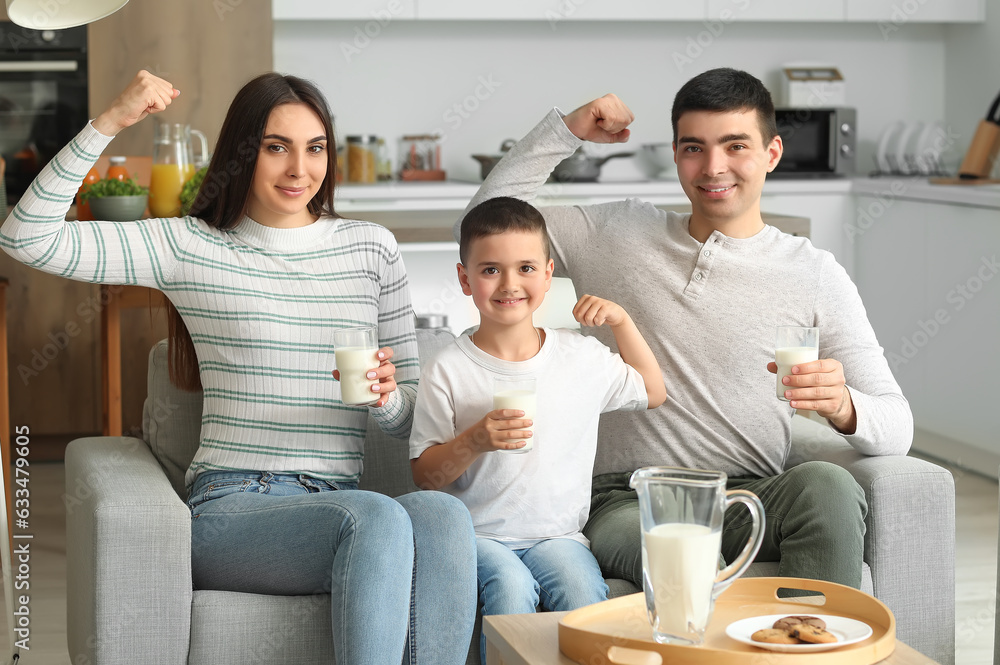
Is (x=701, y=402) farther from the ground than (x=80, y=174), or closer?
closer

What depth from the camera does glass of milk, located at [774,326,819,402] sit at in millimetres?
1829

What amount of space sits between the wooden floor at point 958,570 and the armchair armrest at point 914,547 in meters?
0.68

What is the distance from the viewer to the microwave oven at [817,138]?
5.22m

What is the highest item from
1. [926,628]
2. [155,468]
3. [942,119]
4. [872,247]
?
[942,119]

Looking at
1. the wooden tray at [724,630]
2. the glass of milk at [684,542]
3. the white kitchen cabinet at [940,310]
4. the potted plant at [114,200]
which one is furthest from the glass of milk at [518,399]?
the white kitchen cabinet at [940,310]

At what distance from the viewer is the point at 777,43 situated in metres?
5.56

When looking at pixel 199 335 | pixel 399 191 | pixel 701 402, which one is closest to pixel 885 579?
pixel 701 402

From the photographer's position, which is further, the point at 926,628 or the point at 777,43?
the point at 777,43

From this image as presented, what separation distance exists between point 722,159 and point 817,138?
10.9ft

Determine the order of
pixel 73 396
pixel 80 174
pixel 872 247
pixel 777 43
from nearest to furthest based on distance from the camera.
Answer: pixel 80 174 → pixel 73 396 → pixel 872 247 → pixel 777 43

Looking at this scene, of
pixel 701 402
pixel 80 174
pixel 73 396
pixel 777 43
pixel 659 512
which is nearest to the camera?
pixel 659 512

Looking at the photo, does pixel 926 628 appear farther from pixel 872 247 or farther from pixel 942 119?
pixel 942 119

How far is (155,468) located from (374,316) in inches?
18.4

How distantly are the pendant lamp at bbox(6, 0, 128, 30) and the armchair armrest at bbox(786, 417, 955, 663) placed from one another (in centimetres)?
143
